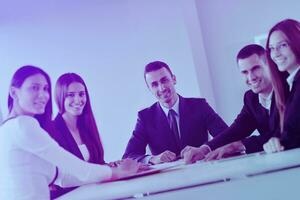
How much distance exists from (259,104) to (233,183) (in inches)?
19.4

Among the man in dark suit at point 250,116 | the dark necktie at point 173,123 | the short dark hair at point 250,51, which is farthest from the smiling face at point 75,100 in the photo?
the short dark hair at point 250,51

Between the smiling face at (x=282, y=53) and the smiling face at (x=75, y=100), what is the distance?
3.47ft

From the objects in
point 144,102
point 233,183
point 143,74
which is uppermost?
point 143,74

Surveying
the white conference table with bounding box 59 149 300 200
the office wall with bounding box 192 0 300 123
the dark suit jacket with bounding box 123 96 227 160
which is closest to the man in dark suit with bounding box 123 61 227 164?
the dark suit jacket with bounding box 123 96 227 160

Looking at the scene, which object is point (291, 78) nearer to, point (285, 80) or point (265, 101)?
point (285, 80)

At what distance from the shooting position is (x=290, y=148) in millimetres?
1812

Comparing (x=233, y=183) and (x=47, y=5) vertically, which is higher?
(x=47, y=5)

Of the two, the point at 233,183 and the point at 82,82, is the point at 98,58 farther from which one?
the point at 233,183

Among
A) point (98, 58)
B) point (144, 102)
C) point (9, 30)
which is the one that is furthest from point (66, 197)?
point (9, 30)

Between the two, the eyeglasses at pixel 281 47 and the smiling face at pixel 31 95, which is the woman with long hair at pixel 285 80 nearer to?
the eyeglasses at pixel 281 47

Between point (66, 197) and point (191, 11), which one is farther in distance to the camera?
point (191, 11)

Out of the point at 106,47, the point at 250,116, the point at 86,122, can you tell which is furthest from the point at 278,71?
the point at 86,122

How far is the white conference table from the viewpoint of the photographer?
5.42 feet

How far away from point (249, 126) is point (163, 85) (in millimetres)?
518
